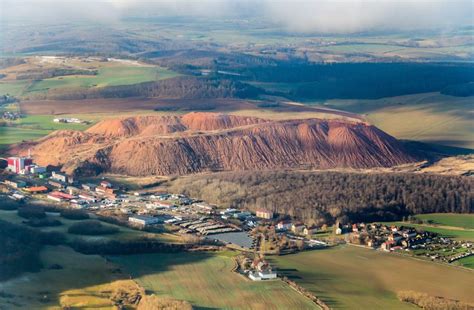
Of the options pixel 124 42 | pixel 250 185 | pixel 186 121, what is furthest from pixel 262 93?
pixel 124 42

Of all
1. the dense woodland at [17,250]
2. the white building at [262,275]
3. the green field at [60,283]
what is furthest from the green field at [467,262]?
the dense woodland at [17,250]

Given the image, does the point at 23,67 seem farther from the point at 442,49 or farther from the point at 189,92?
the point at 442,49

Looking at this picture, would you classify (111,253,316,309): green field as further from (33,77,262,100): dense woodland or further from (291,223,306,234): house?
(33,77,262,100): dense woodland

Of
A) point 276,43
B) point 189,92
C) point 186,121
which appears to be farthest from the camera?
point 276,43

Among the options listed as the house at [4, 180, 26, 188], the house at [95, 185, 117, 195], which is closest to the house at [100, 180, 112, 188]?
the house at [95, 185, 117, 195]

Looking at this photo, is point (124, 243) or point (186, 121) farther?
point (186, 121)

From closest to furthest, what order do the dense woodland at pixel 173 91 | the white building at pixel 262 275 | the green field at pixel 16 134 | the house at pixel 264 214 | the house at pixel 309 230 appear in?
the white building at pixel 262 275 < the house at pixel 309 230 < the house at pixel 264 214 < the green field at pixel 16 134 < the dense woodland at pixel 173 91

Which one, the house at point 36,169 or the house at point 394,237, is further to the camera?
the house at point 36,169

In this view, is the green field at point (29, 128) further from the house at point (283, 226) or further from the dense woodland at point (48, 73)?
the house at point (283, 226)
